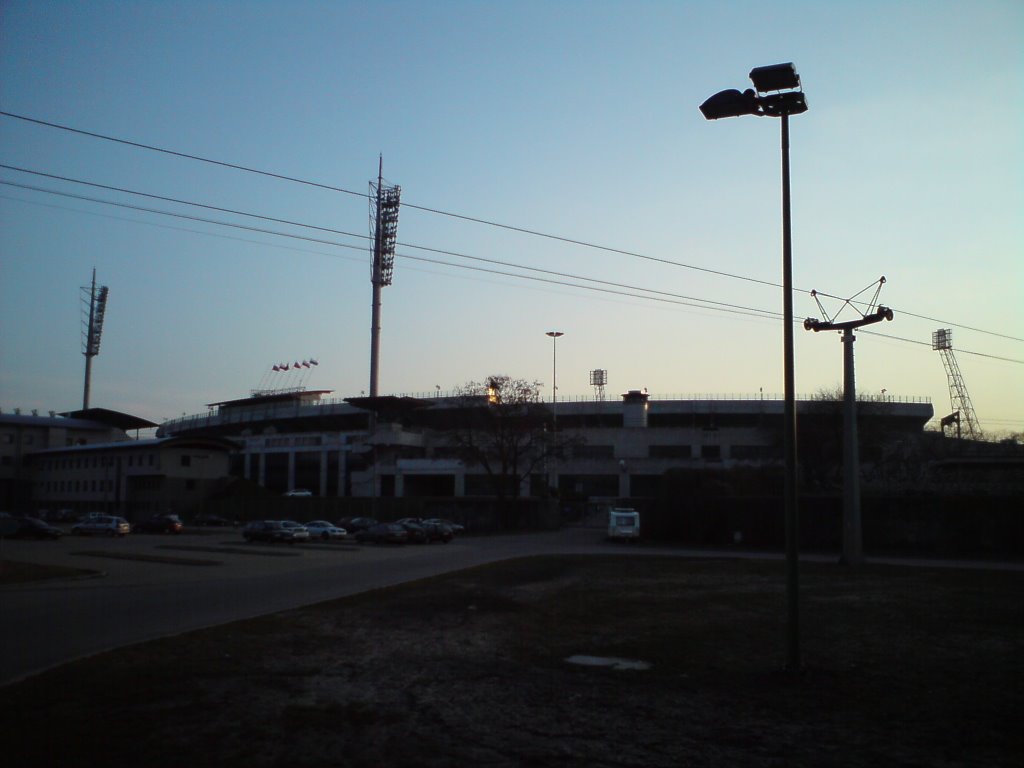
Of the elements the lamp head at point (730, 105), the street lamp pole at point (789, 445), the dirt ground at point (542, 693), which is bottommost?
the dirt ground at point (542, 693)

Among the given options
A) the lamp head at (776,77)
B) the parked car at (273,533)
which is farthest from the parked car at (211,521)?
the lamp head at (776,77)

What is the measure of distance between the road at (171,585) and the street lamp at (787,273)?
10.1 metres

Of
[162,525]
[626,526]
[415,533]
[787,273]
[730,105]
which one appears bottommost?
[162,525]

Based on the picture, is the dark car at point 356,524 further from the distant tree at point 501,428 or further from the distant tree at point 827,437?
the distant tree at point 827,437

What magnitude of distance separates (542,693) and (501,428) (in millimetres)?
60083

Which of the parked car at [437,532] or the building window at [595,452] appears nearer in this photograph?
the parked car at [437,532]

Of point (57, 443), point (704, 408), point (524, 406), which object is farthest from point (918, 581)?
point (57, 443)

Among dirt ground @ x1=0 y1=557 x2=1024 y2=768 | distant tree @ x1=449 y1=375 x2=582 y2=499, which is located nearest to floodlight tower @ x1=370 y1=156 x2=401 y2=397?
distant tree @ x1=449 y1=375 x2=582 y2=499

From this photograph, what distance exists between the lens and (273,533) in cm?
5362

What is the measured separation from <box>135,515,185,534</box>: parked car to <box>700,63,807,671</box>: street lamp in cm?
6016

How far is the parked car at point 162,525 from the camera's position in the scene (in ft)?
212

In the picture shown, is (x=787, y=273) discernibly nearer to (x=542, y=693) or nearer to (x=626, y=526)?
(x=542, y=693)

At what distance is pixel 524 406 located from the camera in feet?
235

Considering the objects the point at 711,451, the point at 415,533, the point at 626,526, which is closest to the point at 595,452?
the point at 711,451
